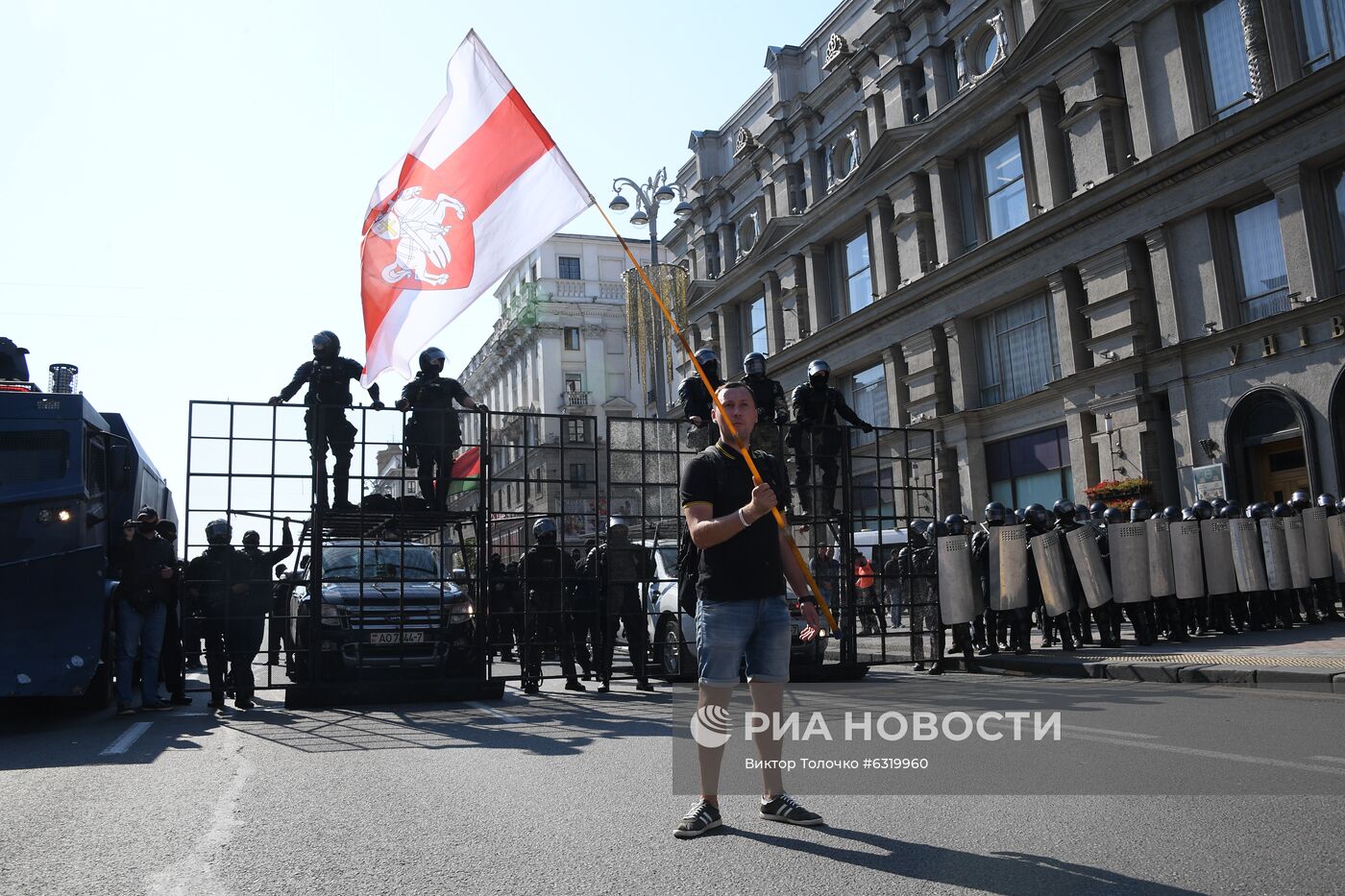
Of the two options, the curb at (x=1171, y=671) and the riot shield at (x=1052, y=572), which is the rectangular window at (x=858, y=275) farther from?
the curb at (x=1171, y=671)

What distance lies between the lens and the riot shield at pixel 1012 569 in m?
14.3

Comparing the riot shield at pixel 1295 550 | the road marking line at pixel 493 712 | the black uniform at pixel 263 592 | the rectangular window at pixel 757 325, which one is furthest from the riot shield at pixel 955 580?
A: the rectangular window at pixel 757 325

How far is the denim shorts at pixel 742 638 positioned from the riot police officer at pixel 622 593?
23.7 feet

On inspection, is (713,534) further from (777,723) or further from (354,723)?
(354,723)

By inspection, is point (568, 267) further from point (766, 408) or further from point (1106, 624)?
point (766, 408)

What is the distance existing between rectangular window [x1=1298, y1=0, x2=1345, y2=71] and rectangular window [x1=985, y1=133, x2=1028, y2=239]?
7.64 metres

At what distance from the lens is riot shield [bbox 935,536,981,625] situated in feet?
45.4

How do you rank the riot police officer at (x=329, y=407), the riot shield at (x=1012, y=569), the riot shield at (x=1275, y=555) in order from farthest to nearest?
the riot shield at (x=1275, y=555) < the riot shield at (x=1012, y=569) < the riot police officer at (x=329, y=407)

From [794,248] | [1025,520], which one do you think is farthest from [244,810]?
[794,248]

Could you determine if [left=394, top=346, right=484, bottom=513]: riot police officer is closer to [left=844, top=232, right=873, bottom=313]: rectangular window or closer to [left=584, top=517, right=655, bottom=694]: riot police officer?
[left=584, top=517, right=655, bottom=694]: riot police officer

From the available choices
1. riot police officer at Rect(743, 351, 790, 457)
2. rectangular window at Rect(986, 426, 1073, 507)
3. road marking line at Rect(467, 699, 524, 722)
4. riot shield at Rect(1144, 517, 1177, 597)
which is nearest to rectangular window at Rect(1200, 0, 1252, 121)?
rectangular window at Rect(986, 426, 1073, 507)

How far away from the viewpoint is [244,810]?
18.6 ft

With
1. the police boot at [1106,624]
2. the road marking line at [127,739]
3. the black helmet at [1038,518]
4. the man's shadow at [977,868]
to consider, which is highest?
the black helmet at [1038,518]

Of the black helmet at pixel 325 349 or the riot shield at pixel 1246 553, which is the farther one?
the riot shield at pixel 1246 553
